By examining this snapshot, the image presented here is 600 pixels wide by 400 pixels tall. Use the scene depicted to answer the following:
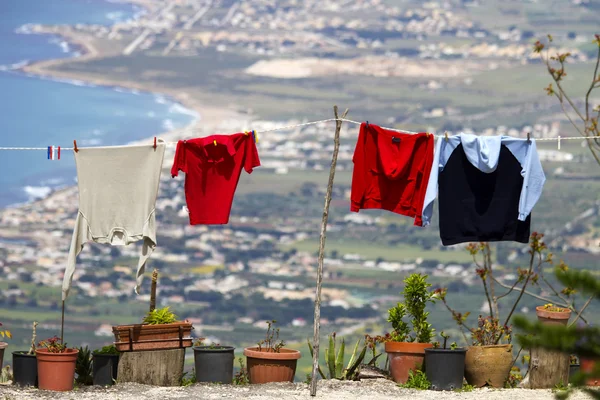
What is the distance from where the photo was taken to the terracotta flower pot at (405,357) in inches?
459

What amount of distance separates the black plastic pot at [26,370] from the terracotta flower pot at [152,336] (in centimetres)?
81

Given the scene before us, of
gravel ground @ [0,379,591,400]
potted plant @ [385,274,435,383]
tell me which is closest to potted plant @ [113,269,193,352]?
gravel ground @ [0,379,591,400]

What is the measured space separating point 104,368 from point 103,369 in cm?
1

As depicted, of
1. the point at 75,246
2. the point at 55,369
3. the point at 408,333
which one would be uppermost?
the point at 75,246

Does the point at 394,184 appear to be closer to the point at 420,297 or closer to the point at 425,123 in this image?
the point at 420,297

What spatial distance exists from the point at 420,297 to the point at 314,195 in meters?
120

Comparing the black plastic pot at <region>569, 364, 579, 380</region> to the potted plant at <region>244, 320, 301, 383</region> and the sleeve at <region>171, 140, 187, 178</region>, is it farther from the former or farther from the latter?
the sleeve at <region>171, 140, 187, 178</region>

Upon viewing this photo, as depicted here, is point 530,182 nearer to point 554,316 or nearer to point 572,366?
point 554,316

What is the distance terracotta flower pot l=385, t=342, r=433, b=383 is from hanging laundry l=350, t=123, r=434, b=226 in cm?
124

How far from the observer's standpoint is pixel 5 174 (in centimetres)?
16325

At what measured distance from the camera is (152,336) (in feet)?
36.9

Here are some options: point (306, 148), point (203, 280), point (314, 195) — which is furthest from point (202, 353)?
point (306, 148)

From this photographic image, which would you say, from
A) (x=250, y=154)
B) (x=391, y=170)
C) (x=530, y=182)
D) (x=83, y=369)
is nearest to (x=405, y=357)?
(x=391, y=170)

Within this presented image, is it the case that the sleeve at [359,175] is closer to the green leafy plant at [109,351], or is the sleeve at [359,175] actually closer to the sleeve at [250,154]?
the sleeve at [250,154]
